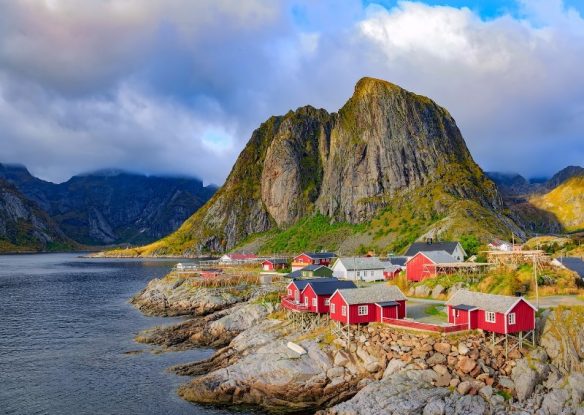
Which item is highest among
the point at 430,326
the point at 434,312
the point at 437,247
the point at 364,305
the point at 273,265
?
the point at 437,247

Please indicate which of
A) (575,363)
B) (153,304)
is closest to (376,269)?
(153,304)

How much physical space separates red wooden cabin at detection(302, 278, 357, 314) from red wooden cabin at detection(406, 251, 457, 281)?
23.5 meters

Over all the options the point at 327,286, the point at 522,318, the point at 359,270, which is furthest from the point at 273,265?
the point at 522,318

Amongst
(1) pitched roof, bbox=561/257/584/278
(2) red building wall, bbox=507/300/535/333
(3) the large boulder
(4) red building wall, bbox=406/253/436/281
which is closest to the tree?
(4) red building wall, bbox=406/253/436/281

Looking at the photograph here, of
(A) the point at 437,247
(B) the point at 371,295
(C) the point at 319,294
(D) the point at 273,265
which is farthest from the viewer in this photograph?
(D) the point at 273,265

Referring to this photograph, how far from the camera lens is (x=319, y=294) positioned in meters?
59.1

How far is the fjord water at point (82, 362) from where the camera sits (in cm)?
4544

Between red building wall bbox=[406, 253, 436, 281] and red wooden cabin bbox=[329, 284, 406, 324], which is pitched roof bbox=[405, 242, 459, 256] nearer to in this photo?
red building wall bbox=[406, 253, 436, 281]

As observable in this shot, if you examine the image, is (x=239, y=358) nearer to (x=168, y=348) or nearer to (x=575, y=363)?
(x=168, y=348)

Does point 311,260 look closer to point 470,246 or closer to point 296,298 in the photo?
point 470,246

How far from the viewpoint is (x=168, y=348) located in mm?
64438

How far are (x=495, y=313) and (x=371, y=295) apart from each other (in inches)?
496

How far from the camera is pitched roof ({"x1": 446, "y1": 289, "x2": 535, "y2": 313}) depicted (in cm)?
4488

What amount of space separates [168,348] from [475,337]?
124 ft
